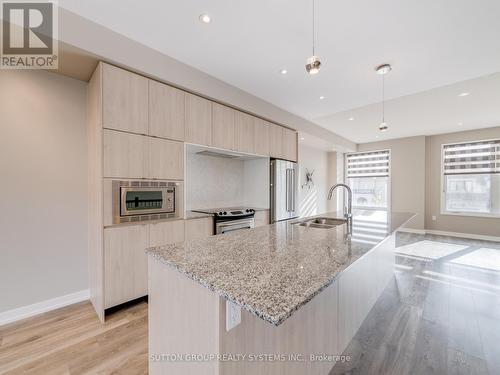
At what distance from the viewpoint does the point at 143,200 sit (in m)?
2.38

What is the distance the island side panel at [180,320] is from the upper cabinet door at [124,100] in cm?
160

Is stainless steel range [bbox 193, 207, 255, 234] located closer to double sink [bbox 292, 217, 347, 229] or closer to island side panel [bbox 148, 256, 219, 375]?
double sink [bbox 292, 217, 347, 229]

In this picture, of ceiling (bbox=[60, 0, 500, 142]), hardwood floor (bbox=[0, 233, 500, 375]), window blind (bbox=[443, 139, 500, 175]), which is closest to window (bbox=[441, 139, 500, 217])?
window blind (bbox=[443, 139, 500, 175])

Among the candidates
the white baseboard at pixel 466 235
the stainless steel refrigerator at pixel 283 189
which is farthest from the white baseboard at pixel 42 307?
the white baseboard at pixel 466 235

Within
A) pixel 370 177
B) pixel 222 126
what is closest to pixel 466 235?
pixel 370 177

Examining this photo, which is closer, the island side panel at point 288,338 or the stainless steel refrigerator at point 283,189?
the island side panel at point 288,338

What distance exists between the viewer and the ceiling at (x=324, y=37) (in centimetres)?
182

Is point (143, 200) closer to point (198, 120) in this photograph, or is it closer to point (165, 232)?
point (165, 232)

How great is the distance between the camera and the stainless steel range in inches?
118

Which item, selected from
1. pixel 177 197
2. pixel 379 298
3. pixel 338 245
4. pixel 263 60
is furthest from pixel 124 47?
pixel 379 298

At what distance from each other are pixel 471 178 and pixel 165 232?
7.51 meters

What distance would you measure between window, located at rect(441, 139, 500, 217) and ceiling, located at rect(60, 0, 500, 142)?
13.2 feet

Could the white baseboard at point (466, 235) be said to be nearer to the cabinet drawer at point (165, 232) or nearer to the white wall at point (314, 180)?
the white wall at point (314, 180)

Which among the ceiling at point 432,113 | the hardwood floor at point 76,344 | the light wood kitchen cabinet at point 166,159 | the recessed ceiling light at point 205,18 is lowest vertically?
the hardwood floor at point 76,344
